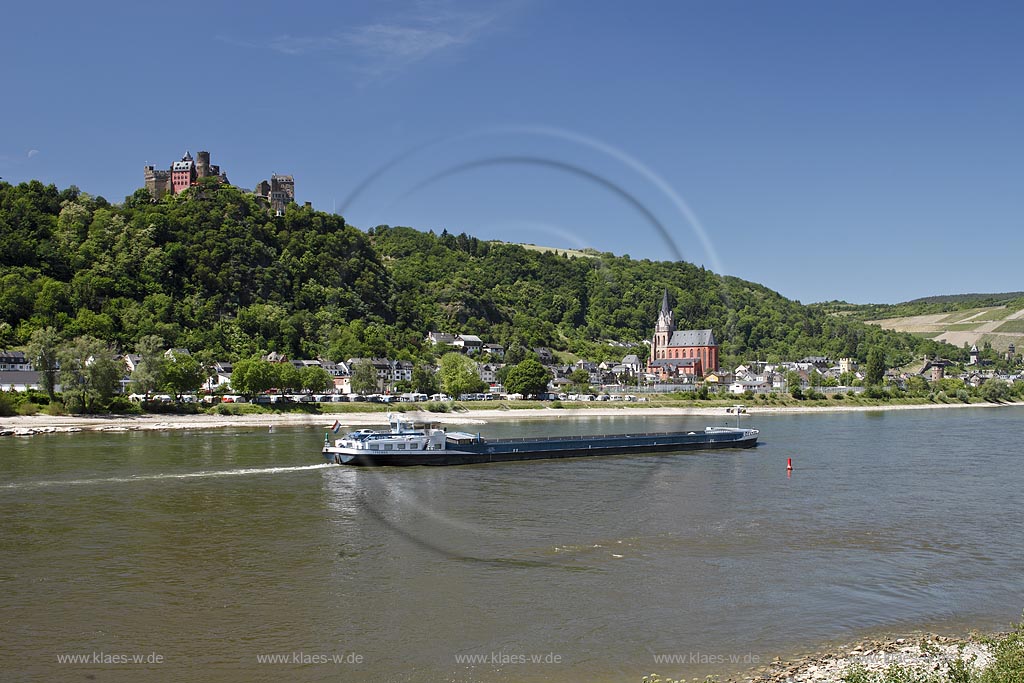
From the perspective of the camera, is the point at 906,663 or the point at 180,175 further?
the point at 180,175

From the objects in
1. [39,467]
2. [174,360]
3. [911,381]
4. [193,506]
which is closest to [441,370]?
[174,360]

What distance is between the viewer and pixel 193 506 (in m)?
29.3

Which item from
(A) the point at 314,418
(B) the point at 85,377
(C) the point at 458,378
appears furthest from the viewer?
(C) the point at 458,378

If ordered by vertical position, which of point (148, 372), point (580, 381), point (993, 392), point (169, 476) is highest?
point (148, 372)

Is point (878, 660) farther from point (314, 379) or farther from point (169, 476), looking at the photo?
point (314, 379)

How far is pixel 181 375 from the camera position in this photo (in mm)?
71000

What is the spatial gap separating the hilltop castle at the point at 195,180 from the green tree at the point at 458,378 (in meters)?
55.7

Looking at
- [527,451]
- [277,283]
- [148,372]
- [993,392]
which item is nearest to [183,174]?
[277,283]

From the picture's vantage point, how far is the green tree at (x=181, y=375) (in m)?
70.4

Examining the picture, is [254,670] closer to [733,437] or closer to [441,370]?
[733,437]

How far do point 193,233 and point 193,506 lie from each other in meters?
93.4

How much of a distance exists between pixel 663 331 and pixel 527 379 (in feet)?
107

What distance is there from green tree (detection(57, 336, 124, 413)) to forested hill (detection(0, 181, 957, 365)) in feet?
78.1

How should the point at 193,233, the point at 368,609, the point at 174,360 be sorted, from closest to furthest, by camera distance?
the point at 368,609 < the point at 174,360 < the point at 193,233
